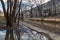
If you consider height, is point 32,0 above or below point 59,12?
above

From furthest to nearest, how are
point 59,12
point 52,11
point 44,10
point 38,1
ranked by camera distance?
point 44,10, point 38,1, point 52,11, point 59,12

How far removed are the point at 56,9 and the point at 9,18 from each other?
7.94m

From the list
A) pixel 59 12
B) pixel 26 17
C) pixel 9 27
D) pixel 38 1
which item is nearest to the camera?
pixel 9 27

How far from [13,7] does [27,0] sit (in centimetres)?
1217

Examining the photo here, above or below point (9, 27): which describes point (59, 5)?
above

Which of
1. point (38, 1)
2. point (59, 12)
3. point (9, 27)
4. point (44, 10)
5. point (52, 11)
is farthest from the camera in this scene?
point (44, 10)

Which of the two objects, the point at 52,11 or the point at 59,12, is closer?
the point at 59,12

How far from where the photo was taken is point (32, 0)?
24.0 meters

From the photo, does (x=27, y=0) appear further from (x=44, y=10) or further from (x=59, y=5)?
(x=59, y=5)

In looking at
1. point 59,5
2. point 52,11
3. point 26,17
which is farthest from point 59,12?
point 26,17

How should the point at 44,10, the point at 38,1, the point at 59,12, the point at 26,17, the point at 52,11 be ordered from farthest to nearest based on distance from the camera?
the point at 26,17 < the point at 44,10 < the point at 38,1 < the point at 52,11 < the point at 59,12

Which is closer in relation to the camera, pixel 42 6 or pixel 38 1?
pixel 38 1

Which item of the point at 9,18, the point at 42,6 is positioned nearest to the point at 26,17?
the point at 42,6

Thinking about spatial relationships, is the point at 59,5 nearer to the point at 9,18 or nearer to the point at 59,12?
the point at 59,12
